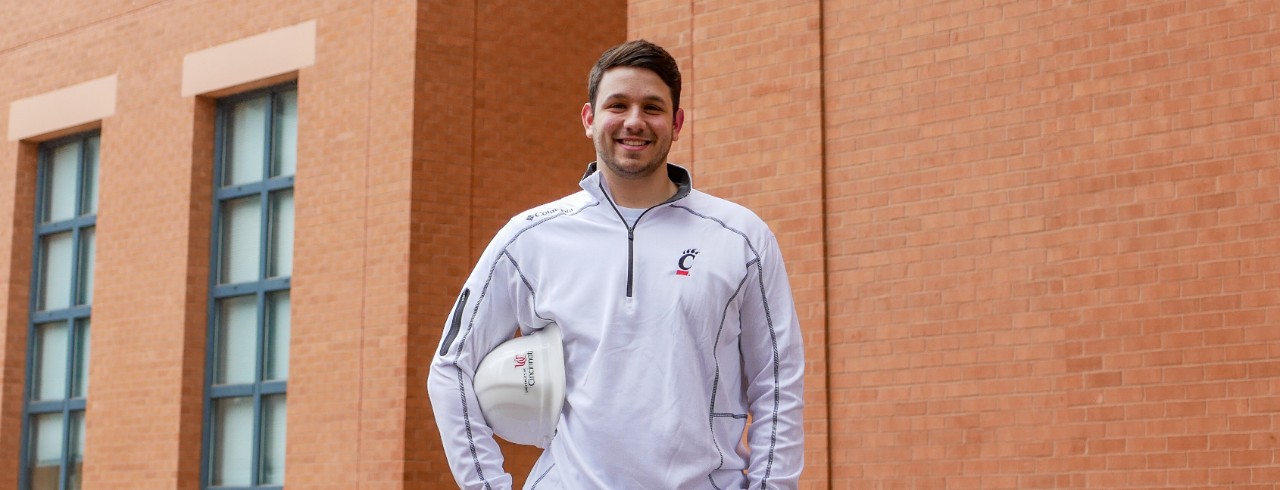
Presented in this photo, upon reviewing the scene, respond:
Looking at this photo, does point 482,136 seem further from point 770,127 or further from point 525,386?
point 525,386

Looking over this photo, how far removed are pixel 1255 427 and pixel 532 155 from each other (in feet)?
23.5

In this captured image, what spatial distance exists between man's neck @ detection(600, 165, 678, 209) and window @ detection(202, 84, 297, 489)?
1050 centimetres

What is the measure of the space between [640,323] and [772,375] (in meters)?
0.34

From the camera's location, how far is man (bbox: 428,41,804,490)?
3.64m

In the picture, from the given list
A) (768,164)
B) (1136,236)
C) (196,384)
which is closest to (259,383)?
(196,384)

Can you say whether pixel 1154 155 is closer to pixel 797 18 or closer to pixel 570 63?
pixel 797 18

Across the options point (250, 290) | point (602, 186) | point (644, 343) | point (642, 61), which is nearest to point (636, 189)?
point (602, 186)

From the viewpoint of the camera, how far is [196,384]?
1450 cm

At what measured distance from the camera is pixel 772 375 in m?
3.80

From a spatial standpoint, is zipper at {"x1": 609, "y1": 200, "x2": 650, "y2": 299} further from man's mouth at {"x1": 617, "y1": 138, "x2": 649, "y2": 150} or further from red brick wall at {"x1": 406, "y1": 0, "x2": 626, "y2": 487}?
red brick wall at {"x1": 406, "y1": 0, "x2": 626, "y2": 487}

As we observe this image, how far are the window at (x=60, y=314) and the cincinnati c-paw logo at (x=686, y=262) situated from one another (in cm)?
1307

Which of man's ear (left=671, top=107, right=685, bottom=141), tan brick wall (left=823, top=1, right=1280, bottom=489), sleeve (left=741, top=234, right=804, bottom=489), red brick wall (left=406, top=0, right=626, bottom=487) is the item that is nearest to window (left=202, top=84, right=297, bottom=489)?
red brick wall (left=406, top=0, right=626, bottom=487)

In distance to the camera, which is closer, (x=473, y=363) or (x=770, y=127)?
(x=473, y=363)

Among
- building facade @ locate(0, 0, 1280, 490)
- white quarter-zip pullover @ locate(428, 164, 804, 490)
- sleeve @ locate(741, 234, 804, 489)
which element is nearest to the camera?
white quarter-zip pullover @ locate(428, 164, 804, 490)
